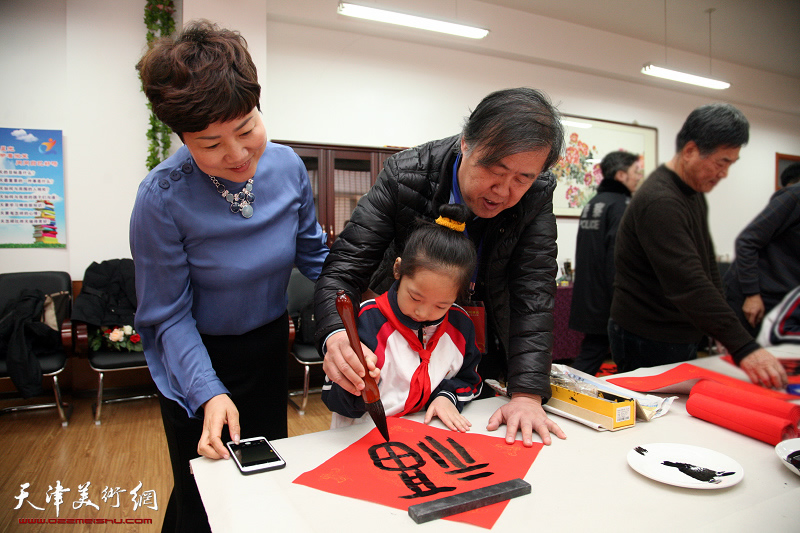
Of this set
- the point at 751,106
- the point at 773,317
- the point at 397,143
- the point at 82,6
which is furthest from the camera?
the point at 751,106

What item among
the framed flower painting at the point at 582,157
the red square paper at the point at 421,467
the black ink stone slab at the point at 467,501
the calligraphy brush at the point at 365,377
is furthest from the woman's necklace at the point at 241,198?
the framed flower painting at the point at 582,157

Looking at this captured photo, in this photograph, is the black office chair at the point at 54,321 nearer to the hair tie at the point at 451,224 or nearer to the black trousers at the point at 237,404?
the black trousers at the point at 237,404

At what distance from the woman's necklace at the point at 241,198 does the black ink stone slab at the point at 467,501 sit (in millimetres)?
717

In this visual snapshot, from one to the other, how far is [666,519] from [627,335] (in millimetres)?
1213

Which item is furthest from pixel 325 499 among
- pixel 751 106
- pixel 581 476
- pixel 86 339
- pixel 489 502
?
pixel 751 106

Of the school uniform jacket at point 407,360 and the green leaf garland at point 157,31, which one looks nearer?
the school uniform jacket at point 407,360

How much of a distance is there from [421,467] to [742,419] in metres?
0.71

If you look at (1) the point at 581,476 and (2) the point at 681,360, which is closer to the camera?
(1) the point at 581,476

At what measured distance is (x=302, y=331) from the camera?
3.39m

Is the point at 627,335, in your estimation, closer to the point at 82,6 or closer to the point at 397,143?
the point at 397,143

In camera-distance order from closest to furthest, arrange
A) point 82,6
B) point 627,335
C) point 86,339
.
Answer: point 627,335, point 86,339, point 82,6

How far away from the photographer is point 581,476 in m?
0.88

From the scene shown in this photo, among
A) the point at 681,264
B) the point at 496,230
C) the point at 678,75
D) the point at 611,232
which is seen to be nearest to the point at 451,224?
the point at 496,230

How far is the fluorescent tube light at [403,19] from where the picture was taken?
350 cm
